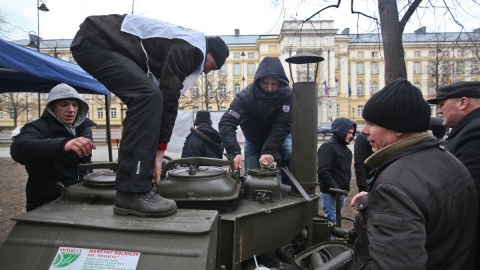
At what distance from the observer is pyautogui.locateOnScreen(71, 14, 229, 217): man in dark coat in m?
1.97

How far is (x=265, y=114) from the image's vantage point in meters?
3.88

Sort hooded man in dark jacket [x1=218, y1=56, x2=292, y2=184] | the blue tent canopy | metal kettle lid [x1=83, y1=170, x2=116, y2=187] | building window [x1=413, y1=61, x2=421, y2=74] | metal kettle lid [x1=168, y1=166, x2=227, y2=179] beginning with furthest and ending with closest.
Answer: building window [x1=413, y1=61, x2=421, y2=74]
the blue tent canopy
hooded man in dark jacket [x1=218, y1=56, x2=292, y2=184]
metal kettle lid [x1=83, y1=170, x2=116, y2=187]
metal kettle lid [x1=168, y1=166, x2=227, y2=179]

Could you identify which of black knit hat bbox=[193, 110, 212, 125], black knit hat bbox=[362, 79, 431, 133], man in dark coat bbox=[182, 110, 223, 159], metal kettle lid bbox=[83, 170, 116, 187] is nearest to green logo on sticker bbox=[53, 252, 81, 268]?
metal kettle lid bbox=[83, 170, 116, 187]

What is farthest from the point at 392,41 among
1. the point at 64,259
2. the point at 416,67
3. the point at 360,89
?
the point at 416,67

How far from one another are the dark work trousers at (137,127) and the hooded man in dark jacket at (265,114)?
4.51 feet

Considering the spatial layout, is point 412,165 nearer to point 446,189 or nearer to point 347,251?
point 446,189

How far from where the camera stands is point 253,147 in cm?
430

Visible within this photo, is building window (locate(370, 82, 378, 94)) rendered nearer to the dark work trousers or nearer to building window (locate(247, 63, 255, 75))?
building window (locate(247, 63, 255, 75))

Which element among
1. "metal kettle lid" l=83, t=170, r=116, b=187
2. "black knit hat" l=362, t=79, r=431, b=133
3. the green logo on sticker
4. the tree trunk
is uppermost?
the tree trunk

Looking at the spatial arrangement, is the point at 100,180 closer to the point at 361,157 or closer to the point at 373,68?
the point at 361,157

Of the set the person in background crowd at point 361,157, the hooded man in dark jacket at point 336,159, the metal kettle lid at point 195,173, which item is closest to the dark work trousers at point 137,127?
the metal kettle lid at point 195,173

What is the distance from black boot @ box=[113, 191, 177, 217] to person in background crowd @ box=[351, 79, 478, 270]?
971 mm

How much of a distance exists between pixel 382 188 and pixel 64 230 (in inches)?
59.7

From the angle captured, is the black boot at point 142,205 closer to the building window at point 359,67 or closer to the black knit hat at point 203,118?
the black knit hat at point 203,118
